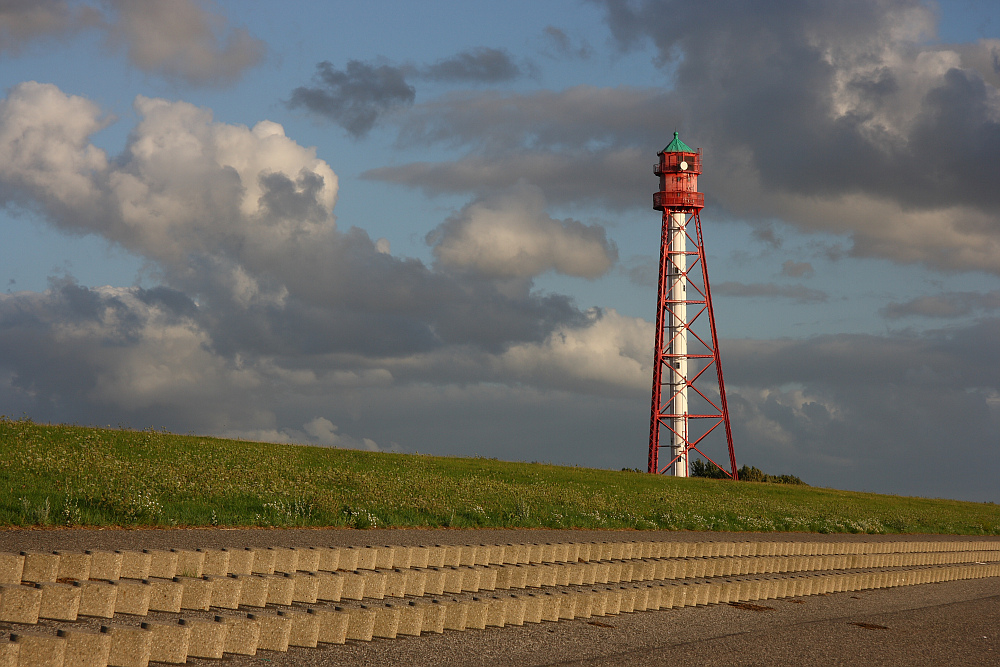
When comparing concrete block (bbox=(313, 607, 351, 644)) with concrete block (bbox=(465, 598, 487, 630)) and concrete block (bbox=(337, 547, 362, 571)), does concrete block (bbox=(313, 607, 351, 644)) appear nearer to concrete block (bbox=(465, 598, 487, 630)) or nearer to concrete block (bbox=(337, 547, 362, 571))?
concrete block (bbox=(465, 598, 487, 630))

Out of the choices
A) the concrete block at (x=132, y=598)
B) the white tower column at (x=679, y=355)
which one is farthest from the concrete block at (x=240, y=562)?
the white tower column at (x=679, y=355)

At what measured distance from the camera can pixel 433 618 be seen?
11320mm

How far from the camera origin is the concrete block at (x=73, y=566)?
9914mm

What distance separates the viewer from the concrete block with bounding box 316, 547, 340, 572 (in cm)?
1304

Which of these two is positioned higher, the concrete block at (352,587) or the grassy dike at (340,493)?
the grassy dike at (340,493)

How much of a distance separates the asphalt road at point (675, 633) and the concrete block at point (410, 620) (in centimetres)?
15

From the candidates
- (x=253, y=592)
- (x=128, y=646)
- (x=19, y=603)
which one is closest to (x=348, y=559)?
(x=253, y=592)

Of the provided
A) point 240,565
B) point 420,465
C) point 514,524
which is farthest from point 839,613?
point 420,465

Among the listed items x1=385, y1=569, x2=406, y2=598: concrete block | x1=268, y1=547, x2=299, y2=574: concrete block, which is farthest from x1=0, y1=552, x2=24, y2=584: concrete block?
x1=385, y1=569, x2=406, y2=598: concrete block

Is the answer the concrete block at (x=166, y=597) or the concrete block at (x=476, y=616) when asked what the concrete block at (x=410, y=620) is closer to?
the concrete block at (x=476, y=616)

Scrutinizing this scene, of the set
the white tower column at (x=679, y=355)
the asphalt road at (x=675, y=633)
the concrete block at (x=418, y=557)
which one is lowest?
the asphalt road at (x=675, y=633)

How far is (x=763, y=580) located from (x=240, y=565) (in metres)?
10.7

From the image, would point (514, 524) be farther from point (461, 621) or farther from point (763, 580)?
point (461, 621)

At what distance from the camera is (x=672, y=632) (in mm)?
13281
